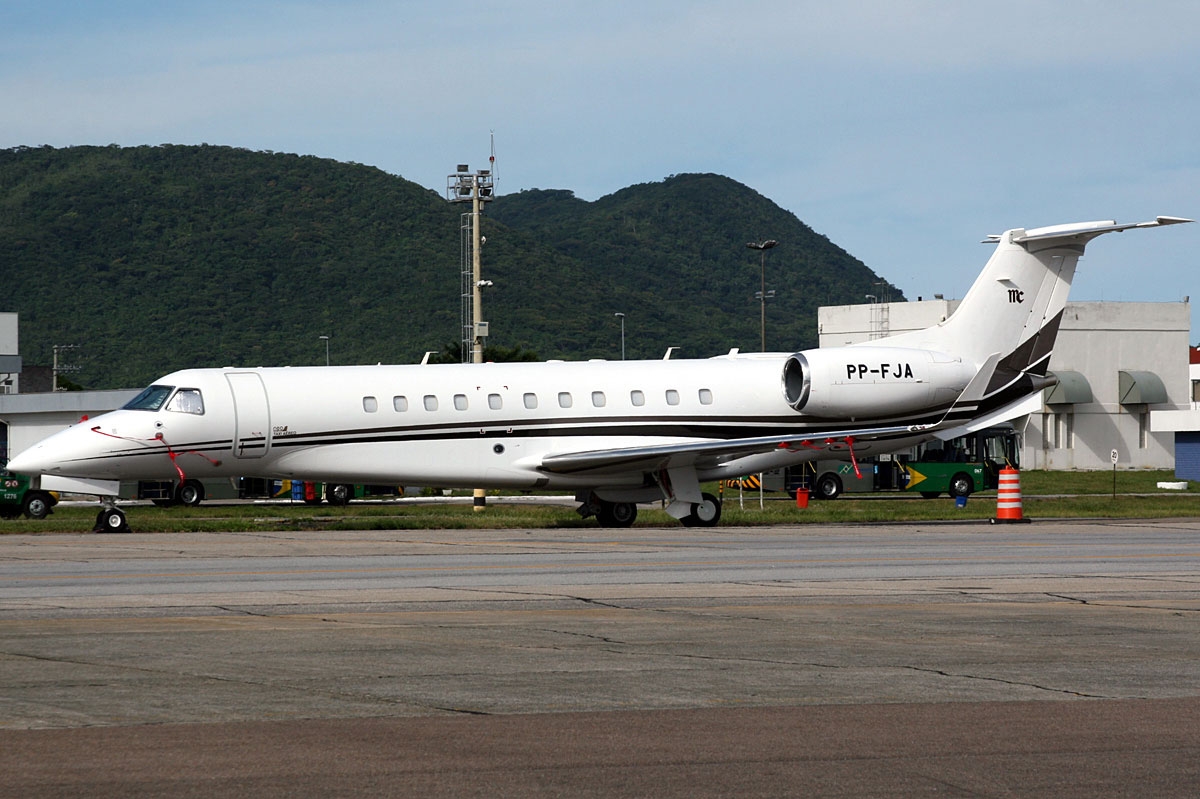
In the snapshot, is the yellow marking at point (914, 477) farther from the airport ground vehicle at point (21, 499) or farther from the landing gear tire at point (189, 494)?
the airport ground vehicle at point (21, 499)

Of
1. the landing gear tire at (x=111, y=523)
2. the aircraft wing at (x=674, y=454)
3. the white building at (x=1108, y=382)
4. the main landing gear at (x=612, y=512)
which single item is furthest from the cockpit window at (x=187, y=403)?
the white building at (x=1108, y=382)

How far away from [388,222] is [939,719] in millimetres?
157926

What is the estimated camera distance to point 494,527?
27844mm

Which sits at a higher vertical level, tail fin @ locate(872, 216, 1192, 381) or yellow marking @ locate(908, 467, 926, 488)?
tail fin @ locate(872, 216, 1192, 381)

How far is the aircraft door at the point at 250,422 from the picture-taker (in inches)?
1068

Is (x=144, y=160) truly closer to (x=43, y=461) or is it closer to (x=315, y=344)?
(x=315, y=344)

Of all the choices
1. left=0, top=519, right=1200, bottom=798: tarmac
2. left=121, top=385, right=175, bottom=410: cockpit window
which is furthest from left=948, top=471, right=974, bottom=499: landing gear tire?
left=0, top=519, right=1200, bottom=798: tarmac

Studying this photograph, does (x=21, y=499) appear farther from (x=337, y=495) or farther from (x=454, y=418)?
(x=454, y=418)

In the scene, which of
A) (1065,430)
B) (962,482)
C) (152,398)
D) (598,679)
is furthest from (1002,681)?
(1065,430)

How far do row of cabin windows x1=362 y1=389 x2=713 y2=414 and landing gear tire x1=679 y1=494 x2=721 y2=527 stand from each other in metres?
2.03

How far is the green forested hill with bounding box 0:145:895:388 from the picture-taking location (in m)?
136

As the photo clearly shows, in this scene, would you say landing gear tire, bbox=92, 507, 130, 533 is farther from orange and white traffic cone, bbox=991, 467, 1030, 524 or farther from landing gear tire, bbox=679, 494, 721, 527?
orange and white traffic cone, bbox=991, 467, 1030, 524

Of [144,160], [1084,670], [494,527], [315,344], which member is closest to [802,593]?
[1084,670]

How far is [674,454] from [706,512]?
1.98 m
